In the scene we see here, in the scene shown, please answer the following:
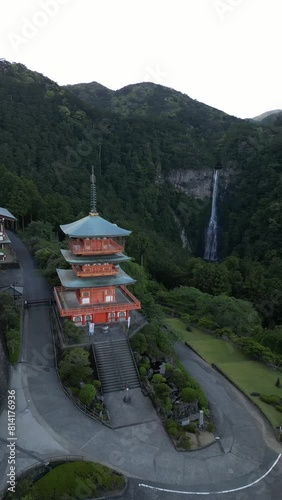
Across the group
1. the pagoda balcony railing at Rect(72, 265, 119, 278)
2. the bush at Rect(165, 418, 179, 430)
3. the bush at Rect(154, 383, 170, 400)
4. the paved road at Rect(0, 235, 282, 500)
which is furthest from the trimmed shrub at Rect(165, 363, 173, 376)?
the pagoda balcony railing at Rect(72, 265, 119, 278)

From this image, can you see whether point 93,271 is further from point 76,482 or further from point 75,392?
point 76,482

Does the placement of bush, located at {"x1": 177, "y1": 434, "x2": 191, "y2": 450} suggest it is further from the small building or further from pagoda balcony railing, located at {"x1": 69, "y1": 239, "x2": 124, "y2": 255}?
pagoda balcony railing, located at {"x1": 69, "y1": 239, "x2": 124, "y2": 255}

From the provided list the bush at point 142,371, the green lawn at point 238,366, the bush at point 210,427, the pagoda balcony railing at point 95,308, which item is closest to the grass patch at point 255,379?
the green lawn at point 238,366

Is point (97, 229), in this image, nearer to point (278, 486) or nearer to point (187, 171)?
point (278, 486)

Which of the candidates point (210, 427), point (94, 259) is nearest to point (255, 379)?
point (210, 427)

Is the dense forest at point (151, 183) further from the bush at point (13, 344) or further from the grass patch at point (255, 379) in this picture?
the grass patch at point (255, 379)

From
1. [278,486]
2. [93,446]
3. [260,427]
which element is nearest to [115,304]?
[93,446]
